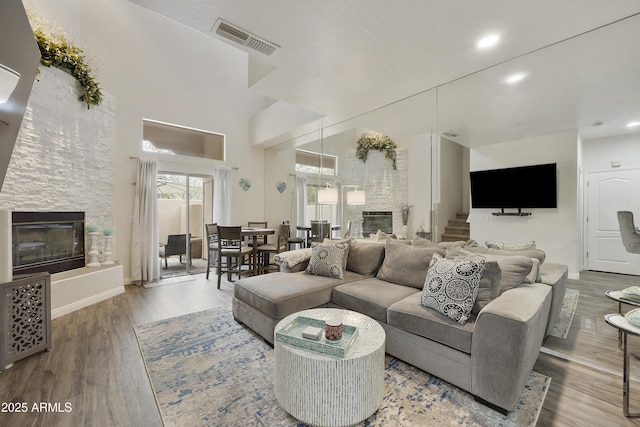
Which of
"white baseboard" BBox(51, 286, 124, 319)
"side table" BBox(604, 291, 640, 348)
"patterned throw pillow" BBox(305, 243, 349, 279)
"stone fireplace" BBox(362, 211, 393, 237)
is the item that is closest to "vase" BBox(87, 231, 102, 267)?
"white baseboard" BBox(51, 286, 124, 319)

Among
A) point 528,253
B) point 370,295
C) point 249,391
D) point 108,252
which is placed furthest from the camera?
point 108,252

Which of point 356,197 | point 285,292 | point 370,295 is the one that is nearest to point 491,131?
point 356,197

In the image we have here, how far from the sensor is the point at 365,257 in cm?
327

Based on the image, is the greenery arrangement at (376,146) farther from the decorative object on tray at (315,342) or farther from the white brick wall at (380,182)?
the decorative object on tray at (315,342)

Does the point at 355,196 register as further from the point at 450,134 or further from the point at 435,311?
the point at 435,311

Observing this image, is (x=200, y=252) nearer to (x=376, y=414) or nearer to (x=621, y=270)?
(x=376, y=414)

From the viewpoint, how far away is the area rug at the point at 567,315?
2586mm

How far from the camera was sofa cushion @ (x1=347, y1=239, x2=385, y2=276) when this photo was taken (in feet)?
10.5

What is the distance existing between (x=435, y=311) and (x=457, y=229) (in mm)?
1695

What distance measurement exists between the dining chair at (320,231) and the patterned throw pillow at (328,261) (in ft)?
5.91

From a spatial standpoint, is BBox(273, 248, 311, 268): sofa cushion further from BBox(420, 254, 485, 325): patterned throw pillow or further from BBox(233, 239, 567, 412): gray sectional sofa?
BBox(420, 254, 485, 325): patterned throw pillow

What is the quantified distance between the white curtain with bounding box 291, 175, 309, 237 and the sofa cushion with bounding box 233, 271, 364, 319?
296 cm

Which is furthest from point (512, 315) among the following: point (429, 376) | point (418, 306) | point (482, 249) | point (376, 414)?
point (482, 249)

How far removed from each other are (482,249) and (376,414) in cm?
198
